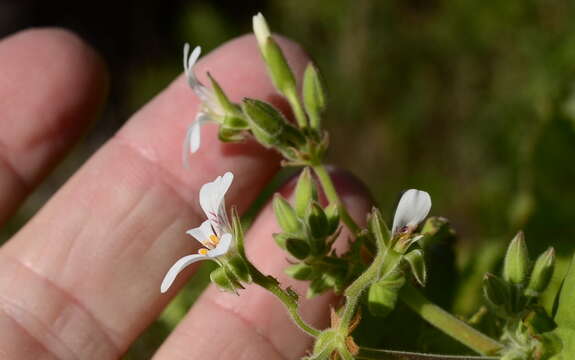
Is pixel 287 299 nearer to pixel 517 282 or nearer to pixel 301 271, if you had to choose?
pixel 301 271

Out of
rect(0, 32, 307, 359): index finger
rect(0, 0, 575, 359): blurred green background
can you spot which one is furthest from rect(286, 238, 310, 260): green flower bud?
rect(0, 0, 575, 359): blurred green background

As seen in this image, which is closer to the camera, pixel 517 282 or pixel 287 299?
pixel 287 299

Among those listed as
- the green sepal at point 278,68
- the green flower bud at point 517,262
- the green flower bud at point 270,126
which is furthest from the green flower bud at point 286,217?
the green flower bud at point 517,262

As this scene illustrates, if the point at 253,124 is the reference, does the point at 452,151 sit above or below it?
below

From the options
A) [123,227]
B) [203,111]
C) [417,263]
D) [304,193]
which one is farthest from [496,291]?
[123,227]

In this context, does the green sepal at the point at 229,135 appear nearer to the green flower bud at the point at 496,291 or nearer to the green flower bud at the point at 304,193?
the green flower bud at the point at 304,193

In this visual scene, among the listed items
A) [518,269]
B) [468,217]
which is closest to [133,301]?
[518,269]

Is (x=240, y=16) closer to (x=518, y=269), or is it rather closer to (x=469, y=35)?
(x=469, y=35)
